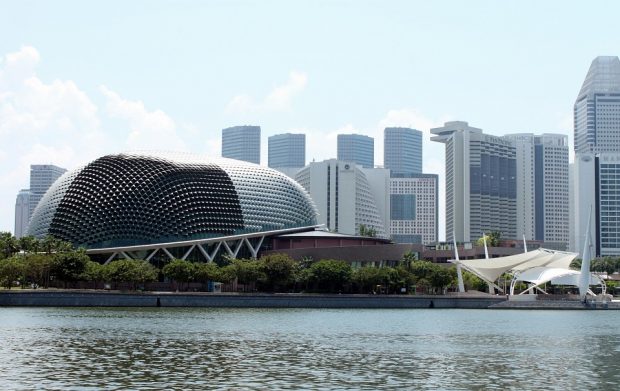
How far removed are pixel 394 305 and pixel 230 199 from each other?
37928 mm

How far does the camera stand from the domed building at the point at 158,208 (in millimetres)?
134750

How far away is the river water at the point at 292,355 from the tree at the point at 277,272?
144 ft

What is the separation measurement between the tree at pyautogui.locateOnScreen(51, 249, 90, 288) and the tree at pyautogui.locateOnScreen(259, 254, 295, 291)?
22270 mm

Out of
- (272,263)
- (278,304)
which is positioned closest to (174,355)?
(278,304)

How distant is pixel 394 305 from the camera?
4518 inches

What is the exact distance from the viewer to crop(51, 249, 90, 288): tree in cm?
10706

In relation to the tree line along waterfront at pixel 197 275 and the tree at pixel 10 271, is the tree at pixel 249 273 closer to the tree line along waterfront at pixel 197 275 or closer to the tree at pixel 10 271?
the tree line along waterfront at pixel 197 275

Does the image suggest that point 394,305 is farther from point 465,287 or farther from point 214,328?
point 214,328

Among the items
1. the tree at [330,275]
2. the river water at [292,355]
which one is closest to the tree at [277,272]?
the tree at [330,275]

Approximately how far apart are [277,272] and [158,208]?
84.2 ft

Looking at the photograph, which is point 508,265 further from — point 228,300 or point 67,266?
point 67,266

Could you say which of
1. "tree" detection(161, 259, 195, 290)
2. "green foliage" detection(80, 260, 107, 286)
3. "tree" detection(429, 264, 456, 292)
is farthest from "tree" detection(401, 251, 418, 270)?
"green foliage" detection(80, 260, 107, 286)

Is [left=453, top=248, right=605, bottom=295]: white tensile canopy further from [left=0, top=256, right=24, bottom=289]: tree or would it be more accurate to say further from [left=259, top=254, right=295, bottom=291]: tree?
[left=0, top=256, right=24, bottom=289]: tree

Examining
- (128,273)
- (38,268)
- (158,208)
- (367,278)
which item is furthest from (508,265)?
(38,268)
